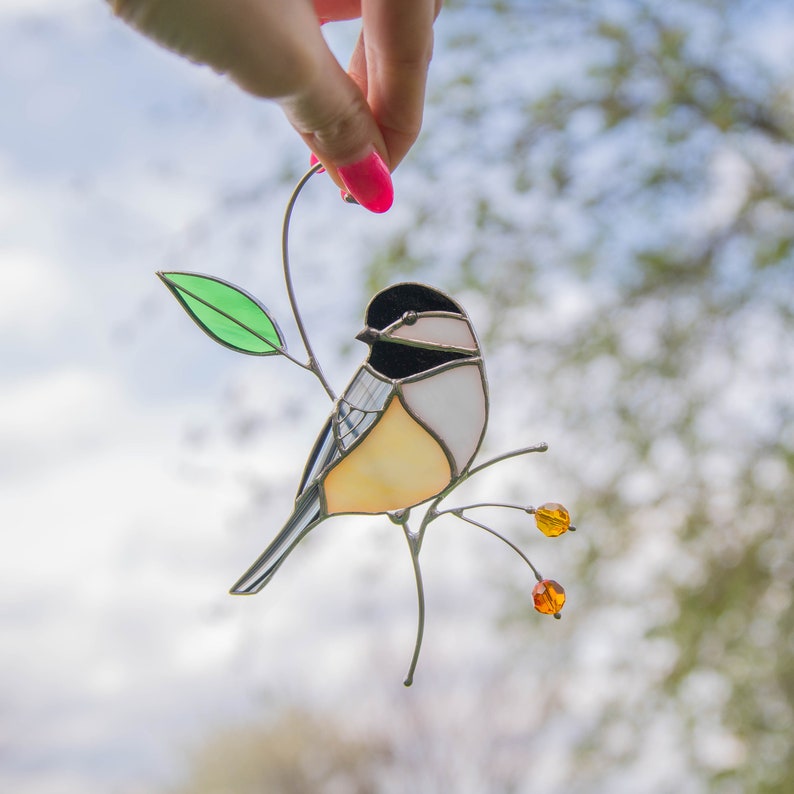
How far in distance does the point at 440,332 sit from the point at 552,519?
19 cm

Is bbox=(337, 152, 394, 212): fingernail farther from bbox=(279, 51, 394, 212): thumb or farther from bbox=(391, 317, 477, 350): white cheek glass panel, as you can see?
bbox=(391, 317, 477, 350): white cheek glass panel

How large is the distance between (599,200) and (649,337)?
1.36 feet

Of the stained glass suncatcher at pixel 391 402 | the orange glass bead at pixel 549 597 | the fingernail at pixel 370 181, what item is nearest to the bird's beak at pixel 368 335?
the stained glass suncatcher at pixel 391 402

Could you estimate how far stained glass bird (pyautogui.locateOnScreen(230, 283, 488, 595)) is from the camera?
75 cm

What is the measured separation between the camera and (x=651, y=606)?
8.68ft

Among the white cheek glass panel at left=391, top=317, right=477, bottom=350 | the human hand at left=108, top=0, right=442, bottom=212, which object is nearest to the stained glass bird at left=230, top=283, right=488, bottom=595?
the white cheek glass panel at left=391, top=317, right=477, bottom=350

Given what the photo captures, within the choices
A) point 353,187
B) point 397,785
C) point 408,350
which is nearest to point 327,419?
point 408,350

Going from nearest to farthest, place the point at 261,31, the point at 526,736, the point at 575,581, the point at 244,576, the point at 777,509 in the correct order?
the point at 261,31, the point at 244,576, the point at 777,509, the point at 575,581, the point at 526,736

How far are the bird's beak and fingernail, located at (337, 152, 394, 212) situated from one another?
0.12 m

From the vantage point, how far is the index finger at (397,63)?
700 millimetres

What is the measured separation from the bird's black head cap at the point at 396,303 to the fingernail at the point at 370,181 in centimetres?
8

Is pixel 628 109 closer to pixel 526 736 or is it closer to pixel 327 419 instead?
pixel 327 419

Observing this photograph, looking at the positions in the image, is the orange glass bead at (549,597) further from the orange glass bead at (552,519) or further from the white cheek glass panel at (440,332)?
the white cheek glass panel at (440,332)

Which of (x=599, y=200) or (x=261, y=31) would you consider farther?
(x=599, y=200)
